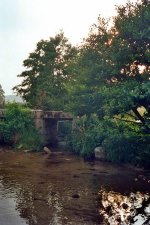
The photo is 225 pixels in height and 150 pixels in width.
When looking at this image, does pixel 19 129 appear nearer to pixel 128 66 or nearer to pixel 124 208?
pixel 128 66

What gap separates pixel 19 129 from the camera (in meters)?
29.4

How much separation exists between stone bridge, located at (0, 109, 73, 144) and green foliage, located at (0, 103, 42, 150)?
2.72 ft

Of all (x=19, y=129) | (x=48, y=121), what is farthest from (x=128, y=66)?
(x=48, y=121)

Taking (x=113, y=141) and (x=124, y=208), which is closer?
(x=124, y=208)

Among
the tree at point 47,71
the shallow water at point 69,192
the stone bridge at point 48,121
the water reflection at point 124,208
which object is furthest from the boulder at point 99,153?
the tree at point 47,71

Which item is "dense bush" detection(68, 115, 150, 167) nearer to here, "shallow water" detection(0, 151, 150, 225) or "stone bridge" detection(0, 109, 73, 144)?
"shallow water" detection(0, 151, 150, 225)

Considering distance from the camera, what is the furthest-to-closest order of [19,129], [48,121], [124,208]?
1. [48,121]
2. [19,129]
3. [124,208]

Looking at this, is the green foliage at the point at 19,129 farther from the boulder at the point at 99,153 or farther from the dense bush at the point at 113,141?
the boulder at the point at 99,153

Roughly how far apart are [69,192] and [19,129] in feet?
54.1

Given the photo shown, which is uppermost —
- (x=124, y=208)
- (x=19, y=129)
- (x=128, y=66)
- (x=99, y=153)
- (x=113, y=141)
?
(x=128, y=66)

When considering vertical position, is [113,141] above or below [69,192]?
above

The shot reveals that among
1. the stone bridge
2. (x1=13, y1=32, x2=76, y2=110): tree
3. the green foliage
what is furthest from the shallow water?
(x1=13, y1=32, x2=76, y2=110): tree

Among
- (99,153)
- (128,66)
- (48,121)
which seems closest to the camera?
(128,66)

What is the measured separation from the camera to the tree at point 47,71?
39406mm
